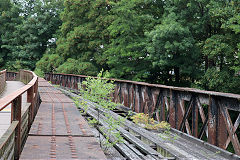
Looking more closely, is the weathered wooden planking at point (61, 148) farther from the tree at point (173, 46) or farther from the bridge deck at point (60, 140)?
the tree at point (173, 46)

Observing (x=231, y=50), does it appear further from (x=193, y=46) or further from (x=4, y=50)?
(x=4, y=50)

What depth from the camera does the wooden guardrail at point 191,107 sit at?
496 cm

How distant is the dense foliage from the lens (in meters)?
16.2

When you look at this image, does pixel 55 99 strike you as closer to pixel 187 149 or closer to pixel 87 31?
pixel 187 149

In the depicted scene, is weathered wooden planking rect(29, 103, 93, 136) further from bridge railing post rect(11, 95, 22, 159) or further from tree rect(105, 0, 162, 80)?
tree rect(105, 0, 162, 80)

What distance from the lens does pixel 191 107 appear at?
6273 millimetres

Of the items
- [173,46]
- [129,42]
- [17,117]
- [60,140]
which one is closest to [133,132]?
[60,140]

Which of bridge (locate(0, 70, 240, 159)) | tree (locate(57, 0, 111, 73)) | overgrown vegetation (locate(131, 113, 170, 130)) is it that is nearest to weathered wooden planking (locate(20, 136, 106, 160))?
bridge (locate(0, 70, 240, 159))

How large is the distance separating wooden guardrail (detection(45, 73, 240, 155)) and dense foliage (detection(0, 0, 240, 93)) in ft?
21.4

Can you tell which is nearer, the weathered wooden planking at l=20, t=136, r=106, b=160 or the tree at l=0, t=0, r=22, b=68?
the weathered wooden planking at l=20, t=136, r=106, b=160

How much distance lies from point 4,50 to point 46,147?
132 feet

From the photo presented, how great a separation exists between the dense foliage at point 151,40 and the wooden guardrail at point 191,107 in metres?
Answer: 6.53

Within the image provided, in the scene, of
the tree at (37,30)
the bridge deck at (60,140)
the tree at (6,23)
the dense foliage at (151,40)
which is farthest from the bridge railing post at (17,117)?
the tree at (6,23)

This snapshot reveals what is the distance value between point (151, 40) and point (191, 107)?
13.9 m
